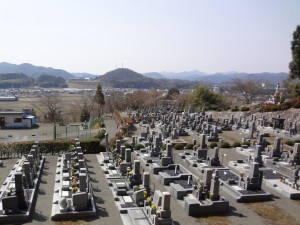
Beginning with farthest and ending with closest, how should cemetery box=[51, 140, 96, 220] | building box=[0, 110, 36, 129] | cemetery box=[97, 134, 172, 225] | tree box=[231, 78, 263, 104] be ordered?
tree box=[231, 78, 263, 104] → building box=[0, 110, 36, 129] → cemetery box=[51, 140, 96, 220] → cemetery box=[97, 134, 172, 225]

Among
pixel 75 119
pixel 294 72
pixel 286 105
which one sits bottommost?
pixel 75 119

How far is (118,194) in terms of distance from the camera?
15.5 metres

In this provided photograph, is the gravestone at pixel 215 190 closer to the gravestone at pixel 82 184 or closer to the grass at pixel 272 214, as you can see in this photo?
the grass at pixel 272 214

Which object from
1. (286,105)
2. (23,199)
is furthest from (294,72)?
(23,199)

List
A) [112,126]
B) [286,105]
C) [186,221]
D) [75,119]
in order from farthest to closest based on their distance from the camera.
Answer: [75,119] → [112,126] → [286,105] → [186,221]

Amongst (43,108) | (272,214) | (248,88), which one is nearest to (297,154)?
(272,214)

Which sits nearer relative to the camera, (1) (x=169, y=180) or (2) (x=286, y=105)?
(1) (x=169, y=180)

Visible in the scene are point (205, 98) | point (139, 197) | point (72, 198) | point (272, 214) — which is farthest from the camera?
point (205, 98)

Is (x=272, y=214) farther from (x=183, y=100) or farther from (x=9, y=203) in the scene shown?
(x=183, y=100)

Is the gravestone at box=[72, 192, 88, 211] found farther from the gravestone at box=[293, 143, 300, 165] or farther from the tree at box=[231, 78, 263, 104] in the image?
the tree at box=[231, 78, 263, 104]

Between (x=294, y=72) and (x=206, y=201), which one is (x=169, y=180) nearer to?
(x=206, y=201)

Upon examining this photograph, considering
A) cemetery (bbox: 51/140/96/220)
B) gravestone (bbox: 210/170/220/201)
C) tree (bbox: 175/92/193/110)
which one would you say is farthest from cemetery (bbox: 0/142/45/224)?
tree (bbox: 175/92/193/110)

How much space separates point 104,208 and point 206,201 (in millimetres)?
5137

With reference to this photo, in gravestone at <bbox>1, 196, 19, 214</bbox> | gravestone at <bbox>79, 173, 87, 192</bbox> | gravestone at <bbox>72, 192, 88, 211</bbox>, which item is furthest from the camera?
gravestone at <bbox>79, 173, 87, 192</bbox>
